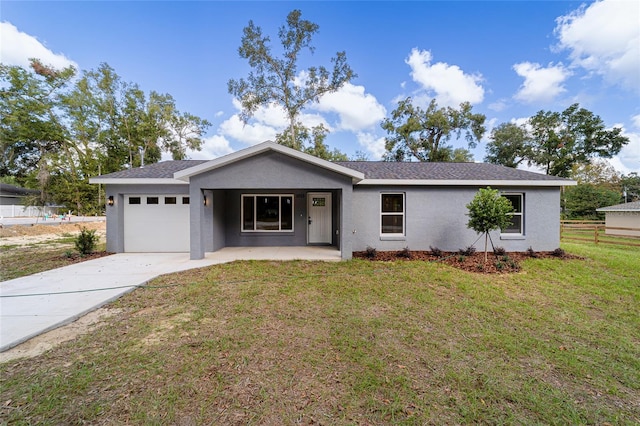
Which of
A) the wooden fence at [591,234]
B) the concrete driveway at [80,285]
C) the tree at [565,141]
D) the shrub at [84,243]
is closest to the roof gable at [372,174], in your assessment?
the shrub at [84,243]

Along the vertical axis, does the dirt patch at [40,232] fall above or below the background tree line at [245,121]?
below

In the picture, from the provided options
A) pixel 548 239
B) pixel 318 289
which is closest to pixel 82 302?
pixel 318 289

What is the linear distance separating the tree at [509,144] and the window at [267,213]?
106ft

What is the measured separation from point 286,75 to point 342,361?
21.4 m

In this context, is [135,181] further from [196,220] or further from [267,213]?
[267,213]

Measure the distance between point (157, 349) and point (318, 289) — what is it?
3.07m

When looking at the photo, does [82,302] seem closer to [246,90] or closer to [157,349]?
[157,349]

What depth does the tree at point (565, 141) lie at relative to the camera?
1053 inches

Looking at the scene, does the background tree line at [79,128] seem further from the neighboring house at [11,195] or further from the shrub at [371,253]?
the shrub at [371,253]

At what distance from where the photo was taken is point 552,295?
5.33 meters

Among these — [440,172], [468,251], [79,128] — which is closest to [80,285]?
[468,251]

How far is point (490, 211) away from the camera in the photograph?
23.6 feet

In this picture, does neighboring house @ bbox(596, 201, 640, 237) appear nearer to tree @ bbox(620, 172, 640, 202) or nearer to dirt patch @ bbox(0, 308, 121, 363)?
tree @ bbox(620, 172, 640, 202)

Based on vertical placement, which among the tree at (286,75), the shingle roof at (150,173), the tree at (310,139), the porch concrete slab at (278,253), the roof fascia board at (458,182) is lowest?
the porch concrete slab at (278,253)
